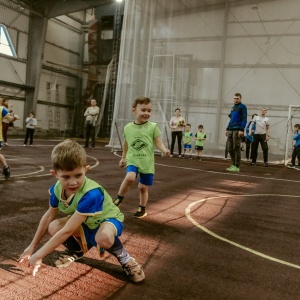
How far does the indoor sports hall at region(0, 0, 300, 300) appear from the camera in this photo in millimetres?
2145

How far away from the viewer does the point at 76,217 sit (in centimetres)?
178

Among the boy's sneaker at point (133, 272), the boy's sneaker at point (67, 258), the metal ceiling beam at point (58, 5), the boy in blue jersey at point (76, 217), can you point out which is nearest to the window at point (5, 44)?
the metal ceiling beam at point (58, 5)

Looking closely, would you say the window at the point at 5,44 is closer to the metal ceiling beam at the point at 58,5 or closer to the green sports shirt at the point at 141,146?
the metal ceiling beam at the point at 58,5

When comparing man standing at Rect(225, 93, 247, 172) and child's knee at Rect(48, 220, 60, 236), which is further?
man standing at Rect(225, 93, 247, 172)

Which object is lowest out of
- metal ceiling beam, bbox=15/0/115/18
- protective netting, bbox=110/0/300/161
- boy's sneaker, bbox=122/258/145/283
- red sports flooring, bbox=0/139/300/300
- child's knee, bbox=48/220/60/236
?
red sports flooring, bbox=0/139/300/300

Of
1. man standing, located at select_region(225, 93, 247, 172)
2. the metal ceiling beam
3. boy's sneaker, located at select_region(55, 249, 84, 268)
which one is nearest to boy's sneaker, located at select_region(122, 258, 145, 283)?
boy's sneaker, located at select_region(55, 249, 84, 268)

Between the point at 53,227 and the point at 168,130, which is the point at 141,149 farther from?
the point at 168,130

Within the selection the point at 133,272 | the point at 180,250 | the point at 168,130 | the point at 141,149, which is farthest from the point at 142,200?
the point at 168,130

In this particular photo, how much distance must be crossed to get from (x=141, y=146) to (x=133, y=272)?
1706mm

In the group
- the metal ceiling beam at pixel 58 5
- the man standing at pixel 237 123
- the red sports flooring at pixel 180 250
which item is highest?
the metal ceiling beam at pixel 58 5

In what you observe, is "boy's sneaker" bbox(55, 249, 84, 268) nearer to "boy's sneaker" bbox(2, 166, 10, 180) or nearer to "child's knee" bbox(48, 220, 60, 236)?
"child's knee" bbox(48, 220, 60, 236)

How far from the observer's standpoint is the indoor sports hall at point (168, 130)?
2.14 metres

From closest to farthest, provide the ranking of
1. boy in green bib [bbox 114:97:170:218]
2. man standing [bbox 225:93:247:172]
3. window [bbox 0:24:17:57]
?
boy in green bib [bbox 114:97:170:218], man standing [bbox 225:93:247:172], window [bbox 0:24:17:57]

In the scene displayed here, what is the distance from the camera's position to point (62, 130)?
21.4 metres
